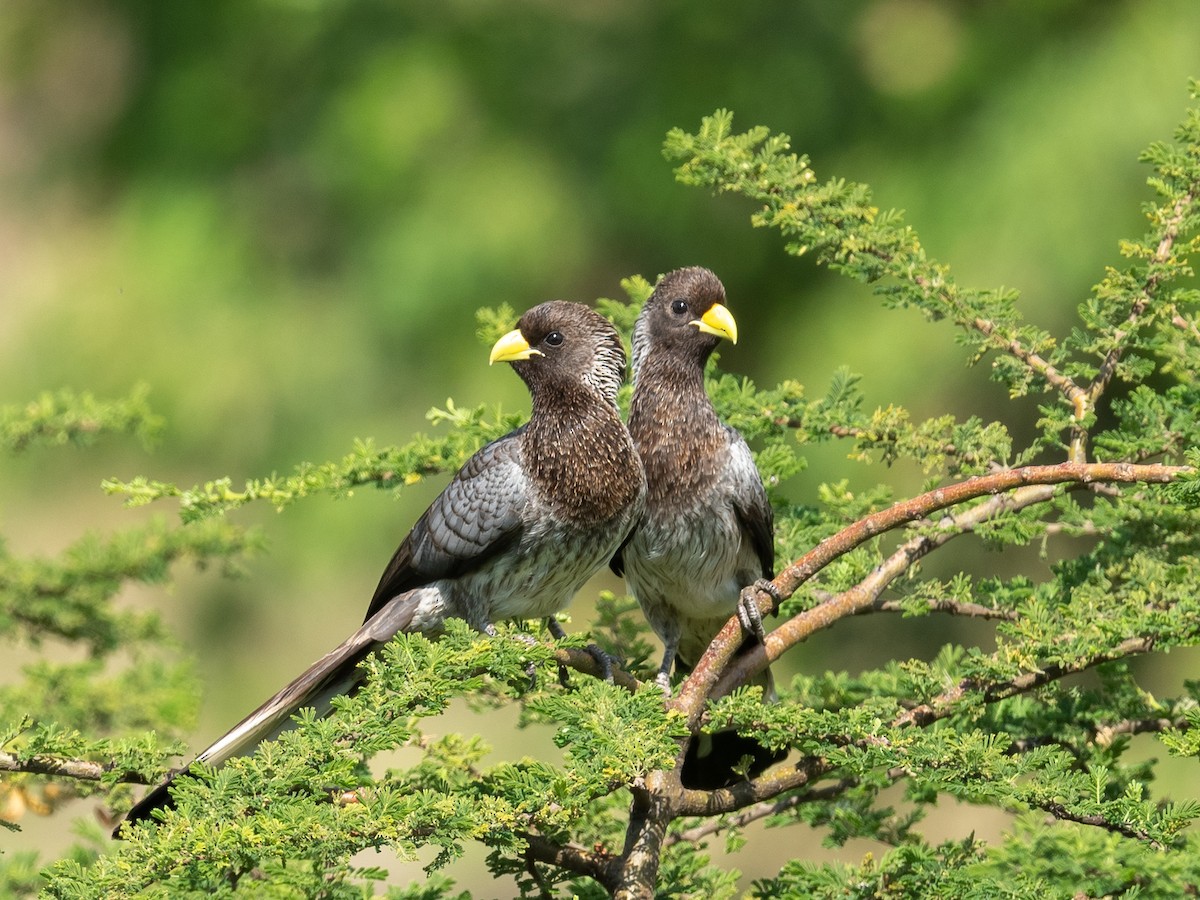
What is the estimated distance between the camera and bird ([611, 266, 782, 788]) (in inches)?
125

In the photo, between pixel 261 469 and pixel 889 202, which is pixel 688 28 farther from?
pixel 261 469

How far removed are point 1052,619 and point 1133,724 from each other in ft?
1.11

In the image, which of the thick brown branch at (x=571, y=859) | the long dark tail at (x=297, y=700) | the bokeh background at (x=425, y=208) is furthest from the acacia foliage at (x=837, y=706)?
the bokeh background at (x=425, y=208)

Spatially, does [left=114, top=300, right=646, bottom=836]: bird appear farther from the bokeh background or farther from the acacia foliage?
the bokeh background

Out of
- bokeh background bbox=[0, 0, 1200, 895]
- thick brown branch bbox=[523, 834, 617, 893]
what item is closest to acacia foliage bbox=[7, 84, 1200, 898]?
thick brown branch bbox=[523, 834, 617, 893]

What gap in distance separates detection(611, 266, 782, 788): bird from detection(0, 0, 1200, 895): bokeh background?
7.22ft

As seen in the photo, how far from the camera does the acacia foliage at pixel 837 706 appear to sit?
6.05 feet

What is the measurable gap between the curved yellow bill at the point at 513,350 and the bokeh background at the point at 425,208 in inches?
93.9

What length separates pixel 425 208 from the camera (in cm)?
620

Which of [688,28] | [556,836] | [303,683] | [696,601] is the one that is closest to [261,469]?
[688,28]

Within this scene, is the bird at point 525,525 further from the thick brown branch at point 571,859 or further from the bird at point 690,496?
the thick brown branch at point 571,859

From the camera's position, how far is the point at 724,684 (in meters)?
2.45

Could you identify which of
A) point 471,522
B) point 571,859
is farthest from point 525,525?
point 571,859

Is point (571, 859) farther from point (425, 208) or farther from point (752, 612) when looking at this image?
point (425, 208)
